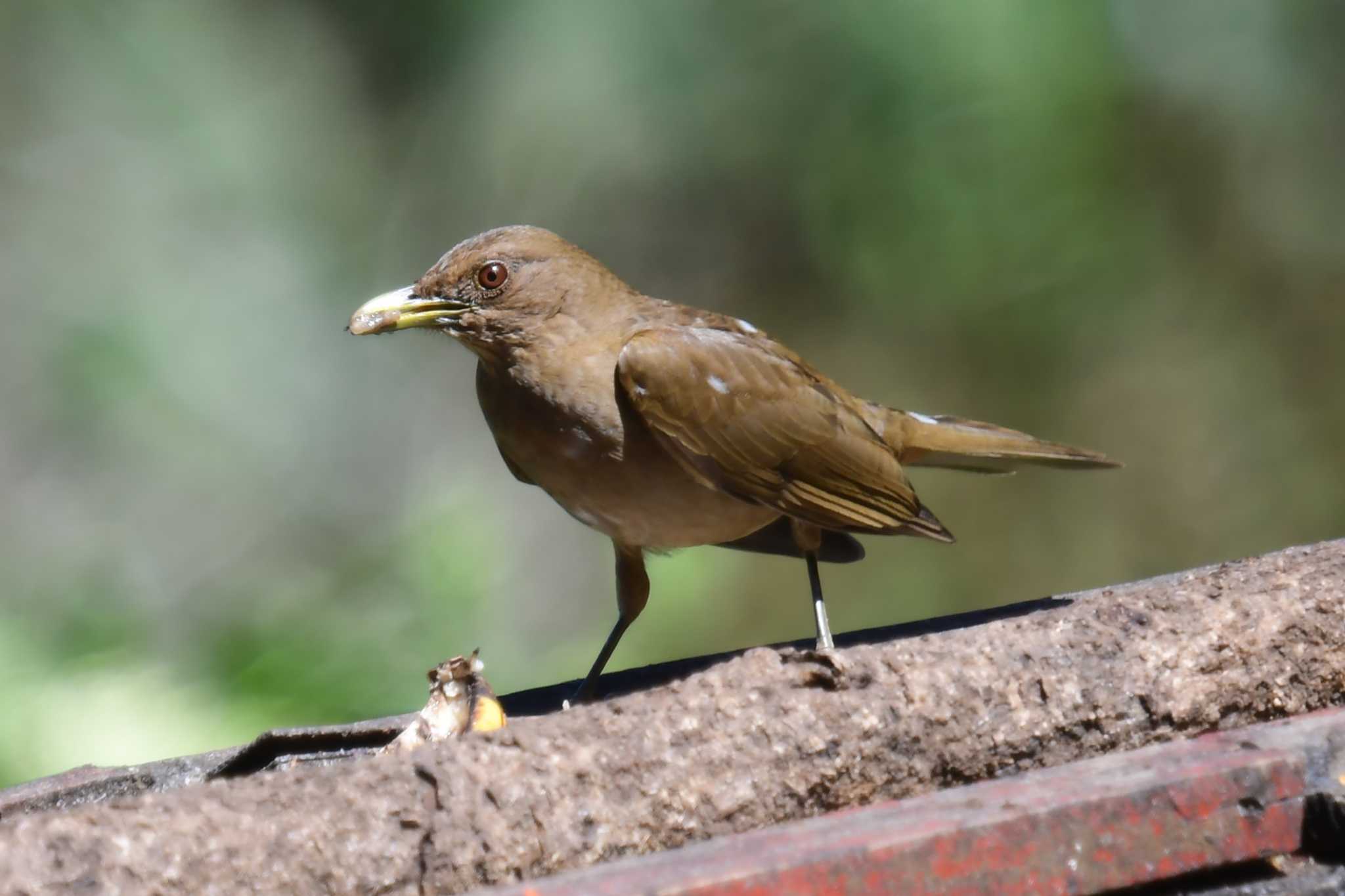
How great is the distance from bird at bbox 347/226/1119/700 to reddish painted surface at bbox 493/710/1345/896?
1.65m

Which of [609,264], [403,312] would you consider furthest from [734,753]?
[609,264]

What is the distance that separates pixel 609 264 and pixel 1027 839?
491cm

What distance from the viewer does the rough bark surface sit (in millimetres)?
1914

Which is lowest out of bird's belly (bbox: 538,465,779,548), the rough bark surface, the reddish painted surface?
the reddish painted surface

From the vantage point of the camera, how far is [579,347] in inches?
150

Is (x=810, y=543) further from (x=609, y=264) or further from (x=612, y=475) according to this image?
(x=609, y=264)

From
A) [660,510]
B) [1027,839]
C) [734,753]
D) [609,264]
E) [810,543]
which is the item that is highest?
[609,264]

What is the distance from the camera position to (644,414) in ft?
12.0

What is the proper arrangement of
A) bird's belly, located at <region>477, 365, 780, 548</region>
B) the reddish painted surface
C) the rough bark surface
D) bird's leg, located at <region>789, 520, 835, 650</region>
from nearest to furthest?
1. the reddish painted surface
2. the rough bark surface
3. bird's belly, located at <region>477, 365, 780, 548</region>
4. bird's leg, located at <region>789, 520, 835, 650</region>

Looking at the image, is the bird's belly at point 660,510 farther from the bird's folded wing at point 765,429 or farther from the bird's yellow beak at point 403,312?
the bird's yellow beak at point 403,312

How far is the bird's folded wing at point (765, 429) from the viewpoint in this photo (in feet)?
12.1

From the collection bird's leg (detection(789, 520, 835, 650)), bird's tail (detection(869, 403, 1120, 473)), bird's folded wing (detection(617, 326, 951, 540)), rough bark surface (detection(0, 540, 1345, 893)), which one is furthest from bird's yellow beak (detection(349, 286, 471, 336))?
rough bark surface (detection(0, 540, 1345, 893))

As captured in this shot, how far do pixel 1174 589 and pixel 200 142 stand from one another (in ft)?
13.9

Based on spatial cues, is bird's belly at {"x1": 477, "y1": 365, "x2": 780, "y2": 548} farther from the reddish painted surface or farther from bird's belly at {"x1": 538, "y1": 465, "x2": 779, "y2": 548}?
the reddish painted surface
